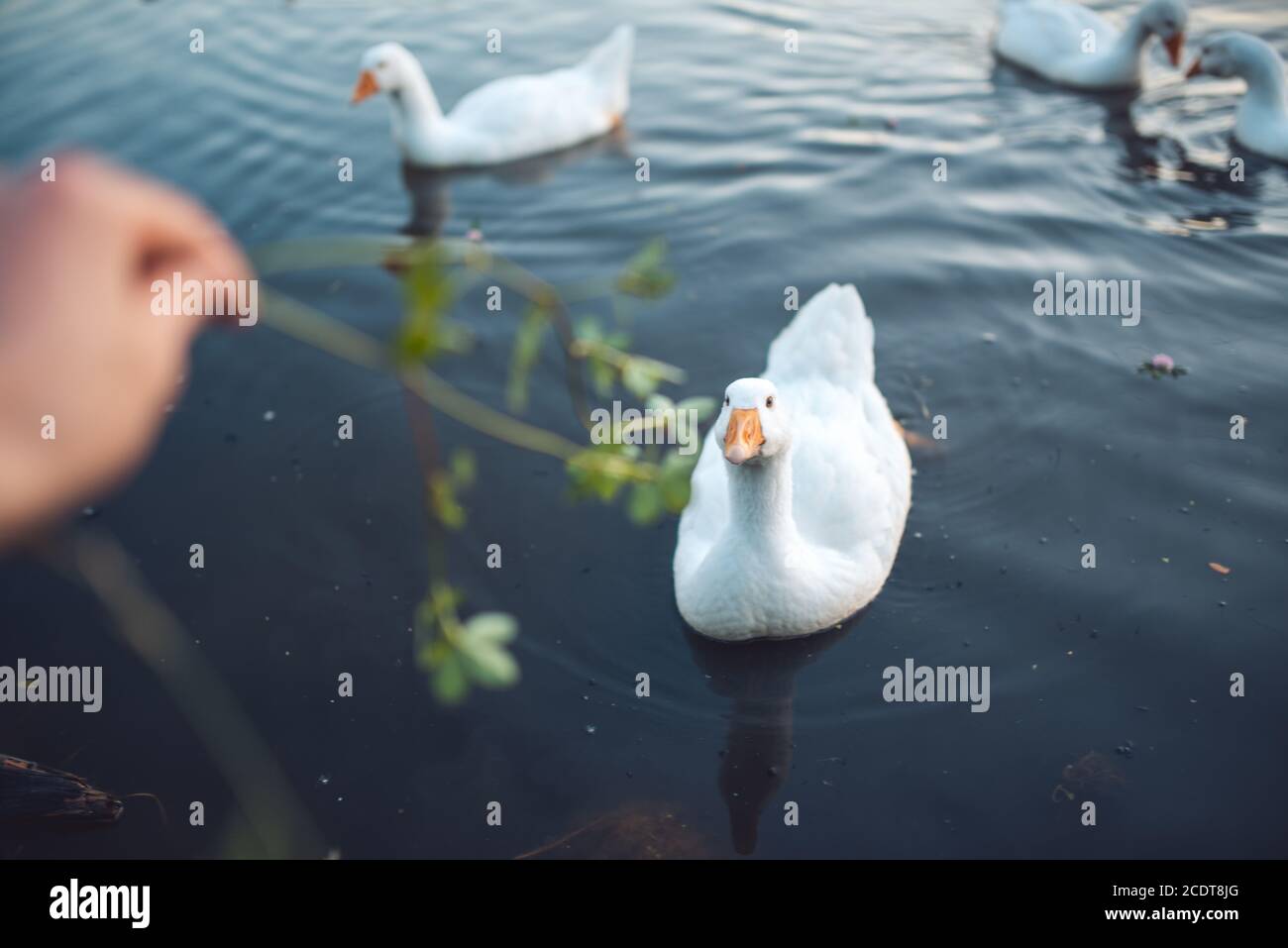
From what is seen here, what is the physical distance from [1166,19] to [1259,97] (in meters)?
1.37

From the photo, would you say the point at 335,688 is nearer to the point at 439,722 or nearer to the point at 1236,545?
the point at 439,722

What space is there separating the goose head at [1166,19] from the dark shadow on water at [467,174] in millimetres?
5046

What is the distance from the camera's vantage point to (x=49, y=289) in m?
0.83

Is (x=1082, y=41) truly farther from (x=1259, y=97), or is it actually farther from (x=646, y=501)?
(x=646, y=501)

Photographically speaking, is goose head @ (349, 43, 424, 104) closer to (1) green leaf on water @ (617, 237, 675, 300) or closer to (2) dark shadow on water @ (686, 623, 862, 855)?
(2) dark shadow on water @ (686, 623, 862, 855)

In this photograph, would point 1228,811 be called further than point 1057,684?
No

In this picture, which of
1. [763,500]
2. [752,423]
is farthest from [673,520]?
[752,423]

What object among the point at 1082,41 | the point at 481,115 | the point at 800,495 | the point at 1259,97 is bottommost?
the point at 800,495

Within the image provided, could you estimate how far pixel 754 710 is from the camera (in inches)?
202

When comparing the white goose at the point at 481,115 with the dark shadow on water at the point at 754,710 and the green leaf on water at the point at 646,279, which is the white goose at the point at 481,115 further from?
the green leaf on water at the point at 646,279

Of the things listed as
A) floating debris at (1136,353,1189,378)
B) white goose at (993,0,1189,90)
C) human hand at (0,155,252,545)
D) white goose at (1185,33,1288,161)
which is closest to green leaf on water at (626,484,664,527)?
human hand at (0,155,252,545)

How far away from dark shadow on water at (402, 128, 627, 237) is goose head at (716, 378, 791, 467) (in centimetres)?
505

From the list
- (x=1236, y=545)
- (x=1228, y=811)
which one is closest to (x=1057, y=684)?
(x=1228, y=811)

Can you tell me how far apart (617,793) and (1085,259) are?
569 centimetres
